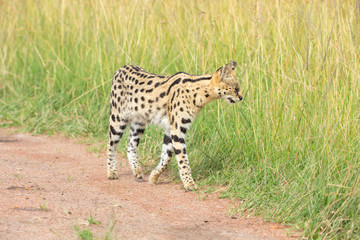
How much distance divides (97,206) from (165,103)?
59.0 inches

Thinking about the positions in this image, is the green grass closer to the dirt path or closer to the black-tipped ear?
the black-tipped ear

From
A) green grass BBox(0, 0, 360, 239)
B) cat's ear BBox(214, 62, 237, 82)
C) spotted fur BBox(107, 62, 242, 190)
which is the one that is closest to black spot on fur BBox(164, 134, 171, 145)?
spotted fur BBox(107, 62, 242, 190)

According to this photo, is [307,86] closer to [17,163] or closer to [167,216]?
[167,216]

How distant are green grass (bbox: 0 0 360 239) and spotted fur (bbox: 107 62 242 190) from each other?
1.10 feet

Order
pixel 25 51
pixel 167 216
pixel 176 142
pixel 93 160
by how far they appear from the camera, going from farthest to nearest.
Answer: pixel 25 51 < pixel 93 160 < pixel 176 142 < pixel 167 216

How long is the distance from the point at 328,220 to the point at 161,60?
380 cm

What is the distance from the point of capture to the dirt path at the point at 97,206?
14.8ft

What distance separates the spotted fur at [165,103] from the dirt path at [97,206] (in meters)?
0.29

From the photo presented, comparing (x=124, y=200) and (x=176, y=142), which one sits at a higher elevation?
(x=176, y=142)

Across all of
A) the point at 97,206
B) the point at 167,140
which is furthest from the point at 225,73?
the point at 97,206

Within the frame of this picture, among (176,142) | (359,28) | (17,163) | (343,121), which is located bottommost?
(17,163)

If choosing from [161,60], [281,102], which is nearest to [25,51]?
[161,60]

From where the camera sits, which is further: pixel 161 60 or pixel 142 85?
pixel 161 60

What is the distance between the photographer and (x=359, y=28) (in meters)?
6.09
